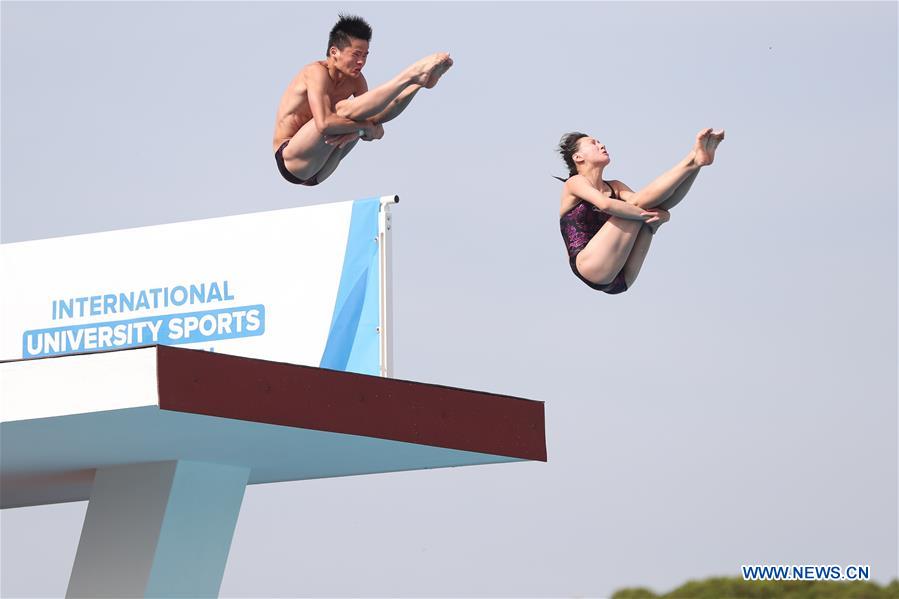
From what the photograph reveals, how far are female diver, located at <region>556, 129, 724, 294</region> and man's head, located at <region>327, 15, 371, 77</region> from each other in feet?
7.79

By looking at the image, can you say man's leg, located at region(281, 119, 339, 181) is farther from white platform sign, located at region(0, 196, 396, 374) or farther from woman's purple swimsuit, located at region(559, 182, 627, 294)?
woman's purple swimsuit, located at region(559, 182, 627, 294)

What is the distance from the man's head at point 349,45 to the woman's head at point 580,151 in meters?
2.18

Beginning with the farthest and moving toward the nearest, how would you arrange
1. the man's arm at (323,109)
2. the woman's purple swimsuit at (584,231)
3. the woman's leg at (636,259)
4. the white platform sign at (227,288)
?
1. the white platform sign at (227,288)
2. the man's arm at (323,109)
3. the woman's purple swimsuit at (584,231)
4. the woman's leg at (636,259)

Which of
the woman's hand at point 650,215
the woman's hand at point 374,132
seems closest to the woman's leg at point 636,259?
the woman's hand at point 650,215

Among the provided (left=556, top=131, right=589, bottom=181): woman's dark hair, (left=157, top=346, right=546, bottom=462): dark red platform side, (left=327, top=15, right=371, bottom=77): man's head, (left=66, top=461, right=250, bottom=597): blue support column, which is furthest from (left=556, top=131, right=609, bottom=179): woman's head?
(left=66, top=461, right=250, bottom=597): blue support column

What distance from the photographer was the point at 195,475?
19953 mm

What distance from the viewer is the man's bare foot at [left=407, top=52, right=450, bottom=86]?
52.4 ft

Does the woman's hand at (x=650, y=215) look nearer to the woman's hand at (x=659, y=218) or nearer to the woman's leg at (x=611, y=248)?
the woman's hand at (x=659, y=218)

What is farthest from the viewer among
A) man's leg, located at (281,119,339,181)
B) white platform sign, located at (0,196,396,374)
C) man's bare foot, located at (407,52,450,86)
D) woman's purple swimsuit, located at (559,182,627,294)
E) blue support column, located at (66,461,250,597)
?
white platform sign, located at (0,196,396,374)

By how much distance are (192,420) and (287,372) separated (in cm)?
112

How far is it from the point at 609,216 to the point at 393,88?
241 cm

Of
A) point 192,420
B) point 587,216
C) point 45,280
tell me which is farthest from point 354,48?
point 45,280

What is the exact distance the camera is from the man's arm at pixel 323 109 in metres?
17.5

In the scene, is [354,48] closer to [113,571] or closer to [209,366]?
[209,366]
